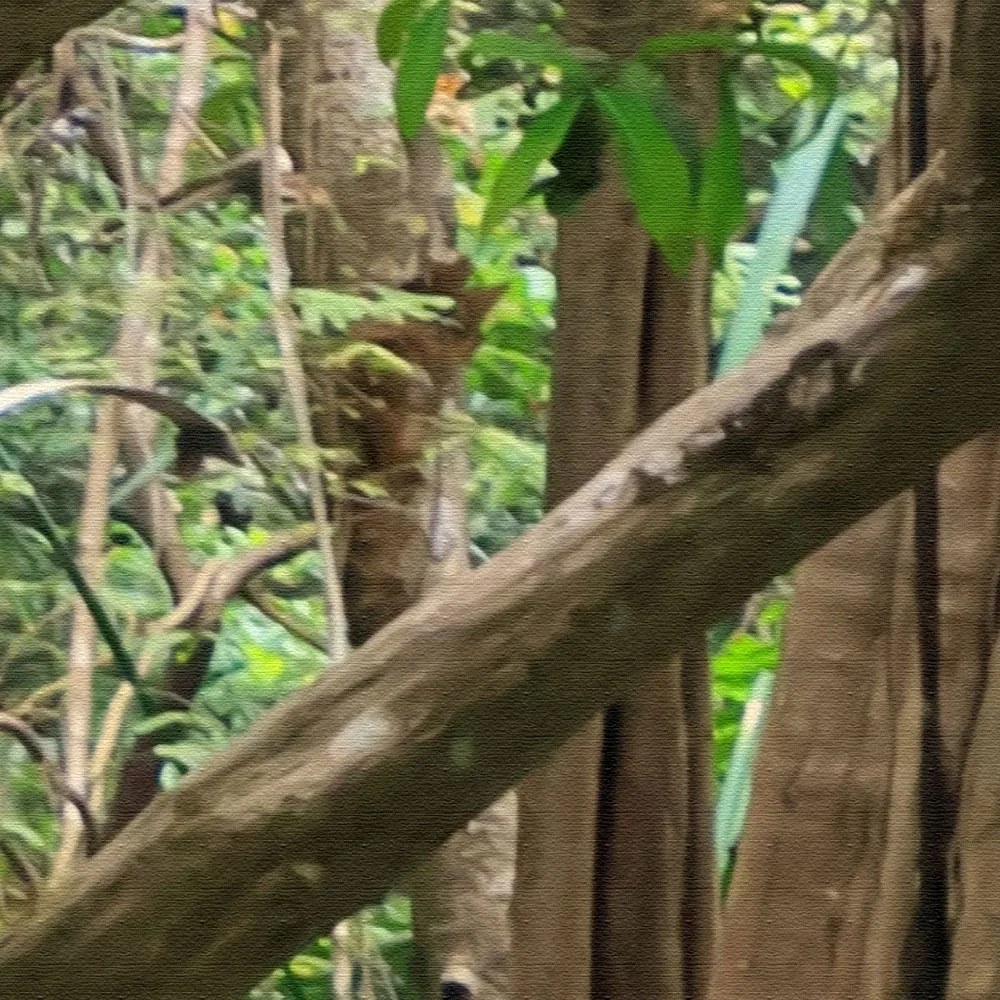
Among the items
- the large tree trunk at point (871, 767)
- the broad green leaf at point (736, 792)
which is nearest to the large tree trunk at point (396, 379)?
the broad green leaf at point (736, 792)

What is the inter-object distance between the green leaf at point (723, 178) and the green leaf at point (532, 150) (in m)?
0.04

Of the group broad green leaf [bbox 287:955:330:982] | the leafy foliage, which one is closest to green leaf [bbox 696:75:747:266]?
the leafy foliage

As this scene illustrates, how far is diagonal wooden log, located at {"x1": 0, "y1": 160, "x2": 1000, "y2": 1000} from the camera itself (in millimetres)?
412

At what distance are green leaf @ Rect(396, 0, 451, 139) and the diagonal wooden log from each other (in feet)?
0.41

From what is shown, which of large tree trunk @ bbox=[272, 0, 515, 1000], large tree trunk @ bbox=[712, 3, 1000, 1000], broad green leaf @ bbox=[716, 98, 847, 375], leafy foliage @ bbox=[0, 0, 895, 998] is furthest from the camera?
large tree trunk @ bbox=[272, 0, 515, 1000]

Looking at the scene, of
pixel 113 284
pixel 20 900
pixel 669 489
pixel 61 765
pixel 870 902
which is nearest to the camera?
pixel 669 489

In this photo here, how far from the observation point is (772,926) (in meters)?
0.66

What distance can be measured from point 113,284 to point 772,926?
0.72 metres

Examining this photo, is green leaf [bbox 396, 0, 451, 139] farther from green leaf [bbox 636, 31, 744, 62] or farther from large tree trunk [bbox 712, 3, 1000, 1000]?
large tree trunk [bbox 712, 3, 1000, 1000]

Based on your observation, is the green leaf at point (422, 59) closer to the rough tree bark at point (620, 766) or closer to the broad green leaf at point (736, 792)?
the rough tree bark at point (620, 766)

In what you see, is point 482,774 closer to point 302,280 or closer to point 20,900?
point 20,900

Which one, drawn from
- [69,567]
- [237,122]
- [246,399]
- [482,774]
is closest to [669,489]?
[482,774]

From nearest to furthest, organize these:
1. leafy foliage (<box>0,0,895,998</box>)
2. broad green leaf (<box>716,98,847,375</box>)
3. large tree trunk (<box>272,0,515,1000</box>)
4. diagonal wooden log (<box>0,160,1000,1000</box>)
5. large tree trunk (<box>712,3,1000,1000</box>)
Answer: diagonal wooden log (<box>0,160,1000,1000</box>) → large tree trunk (<box>712,3,1000,1000</box>) → broad green leaf (<box>716,98,847,375</box>) → leafy foliage (<box>0,0,895,998</box>) → large tree trunk (<box>272,0,515,1000</box>)

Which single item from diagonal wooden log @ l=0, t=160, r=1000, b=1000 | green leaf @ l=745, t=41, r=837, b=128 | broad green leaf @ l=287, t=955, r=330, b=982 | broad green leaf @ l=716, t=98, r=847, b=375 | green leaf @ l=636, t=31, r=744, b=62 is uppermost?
green leaf @ l=636, t=31, r=744, b=62
